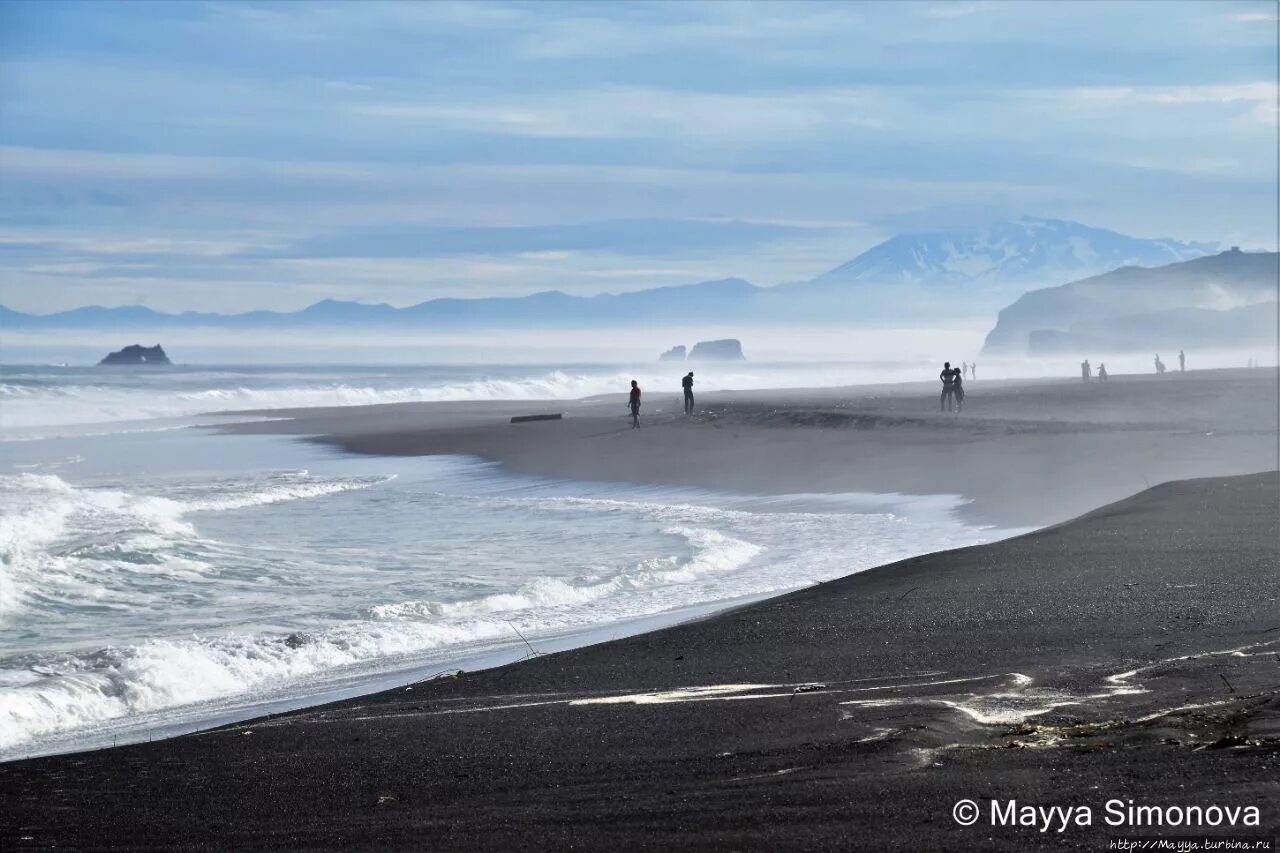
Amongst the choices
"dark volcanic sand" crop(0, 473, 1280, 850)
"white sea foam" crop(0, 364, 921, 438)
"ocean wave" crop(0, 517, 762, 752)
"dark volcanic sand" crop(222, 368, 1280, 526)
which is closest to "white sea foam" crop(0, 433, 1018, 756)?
"ocean wave" crop(0, 517, 762, 752)

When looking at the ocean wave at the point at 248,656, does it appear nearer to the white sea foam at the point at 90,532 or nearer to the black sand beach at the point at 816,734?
the black sand beach at the point at 816,734

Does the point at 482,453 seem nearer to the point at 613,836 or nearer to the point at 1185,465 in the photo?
the point at 1185,465

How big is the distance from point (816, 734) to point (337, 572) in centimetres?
1145

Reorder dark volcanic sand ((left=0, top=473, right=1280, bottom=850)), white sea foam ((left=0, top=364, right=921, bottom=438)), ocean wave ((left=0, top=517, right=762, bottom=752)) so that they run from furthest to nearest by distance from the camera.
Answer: white sea foam ((left=0, top=364, right=921, bottom=438)) → ocean wave ((left=0, top=517, right=762, bottom=752)) → dark volcanic sand ((left=0, top=473, right=1280, bottom=850))

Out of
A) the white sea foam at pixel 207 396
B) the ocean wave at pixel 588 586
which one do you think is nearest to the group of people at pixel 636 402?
the ocean wave at pixel 588 586

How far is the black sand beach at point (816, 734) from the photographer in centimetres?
514

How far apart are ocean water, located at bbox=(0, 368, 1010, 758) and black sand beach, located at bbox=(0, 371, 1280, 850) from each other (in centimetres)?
205

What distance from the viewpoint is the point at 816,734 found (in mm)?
6508

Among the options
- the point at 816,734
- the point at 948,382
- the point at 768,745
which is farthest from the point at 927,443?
the point at 768,745

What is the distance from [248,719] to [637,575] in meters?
7.53

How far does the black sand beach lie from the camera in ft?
16.9

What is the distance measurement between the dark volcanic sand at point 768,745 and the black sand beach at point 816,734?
0.02 m

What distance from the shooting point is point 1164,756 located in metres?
5.37

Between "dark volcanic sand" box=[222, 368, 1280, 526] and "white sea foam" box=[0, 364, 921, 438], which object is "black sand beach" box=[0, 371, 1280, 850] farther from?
"white sea foam" box=[0, 364, 921, 438]
